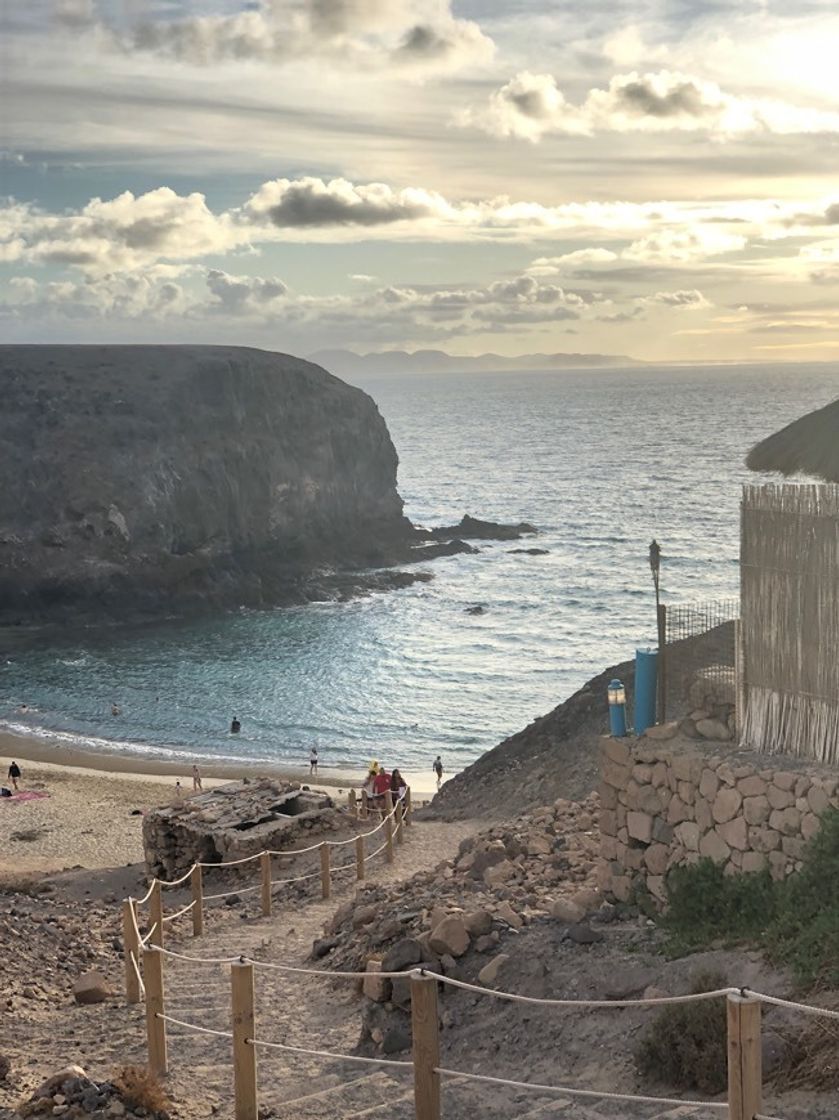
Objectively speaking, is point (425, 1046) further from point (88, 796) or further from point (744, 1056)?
point (88, 796)

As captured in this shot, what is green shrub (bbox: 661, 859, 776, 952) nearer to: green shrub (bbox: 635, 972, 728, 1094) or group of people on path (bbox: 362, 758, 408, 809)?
green shrub (bbox: 635, 972, 728, 1094)

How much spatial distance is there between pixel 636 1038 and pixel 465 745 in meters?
32.9

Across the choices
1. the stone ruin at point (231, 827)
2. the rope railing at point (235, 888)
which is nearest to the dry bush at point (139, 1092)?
the rope railing at point (235, 888)

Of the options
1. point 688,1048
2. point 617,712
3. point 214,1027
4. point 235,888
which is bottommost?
point 235,888

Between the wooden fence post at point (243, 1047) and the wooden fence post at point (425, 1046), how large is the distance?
3.57 ft

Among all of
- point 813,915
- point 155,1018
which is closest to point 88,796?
point 155,1018

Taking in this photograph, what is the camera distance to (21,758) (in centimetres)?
4078

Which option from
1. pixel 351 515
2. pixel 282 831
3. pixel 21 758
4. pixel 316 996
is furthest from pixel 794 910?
pixel 351 515

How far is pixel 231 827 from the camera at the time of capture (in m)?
21.1

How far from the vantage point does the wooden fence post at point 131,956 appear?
1149 centimetres

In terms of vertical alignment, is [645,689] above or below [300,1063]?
above

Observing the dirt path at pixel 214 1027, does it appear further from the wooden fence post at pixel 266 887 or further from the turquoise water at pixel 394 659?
the turquoise water at pixel 394 659

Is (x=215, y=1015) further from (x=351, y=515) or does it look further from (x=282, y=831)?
(x=351, y=515)

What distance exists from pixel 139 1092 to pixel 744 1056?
3754 millimetres
